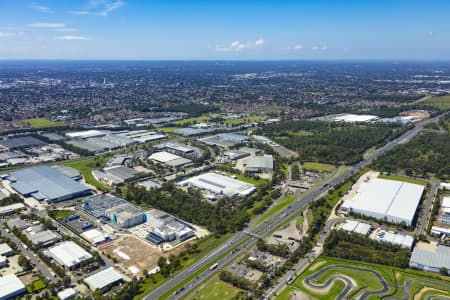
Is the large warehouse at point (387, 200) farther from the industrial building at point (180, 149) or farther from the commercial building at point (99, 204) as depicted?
the industrial building at point (180, 149)

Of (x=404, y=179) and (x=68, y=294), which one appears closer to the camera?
(x=68, y=294)

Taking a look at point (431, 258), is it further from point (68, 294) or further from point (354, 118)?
point (354, 118)

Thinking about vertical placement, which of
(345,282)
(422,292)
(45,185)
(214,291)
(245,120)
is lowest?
(422,292)

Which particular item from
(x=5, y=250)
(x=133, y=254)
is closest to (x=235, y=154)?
(x=133, y=254)

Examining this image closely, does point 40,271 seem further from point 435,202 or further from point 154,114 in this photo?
point 154,114

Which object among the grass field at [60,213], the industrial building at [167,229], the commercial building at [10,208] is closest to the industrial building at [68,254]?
the industrial building at [167,229]

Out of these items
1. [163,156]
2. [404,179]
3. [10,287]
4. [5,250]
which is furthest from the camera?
[163,156]

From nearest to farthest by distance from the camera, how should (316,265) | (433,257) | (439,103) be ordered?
1. (316,265)
2. (433,257)
3. (439,103)

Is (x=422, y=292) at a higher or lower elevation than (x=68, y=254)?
lower

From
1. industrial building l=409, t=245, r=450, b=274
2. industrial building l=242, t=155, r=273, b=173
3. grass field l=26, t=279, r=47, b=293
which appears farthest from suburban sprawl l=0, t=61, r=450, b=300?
industrial building l=242, t=155, r=273, b=173
